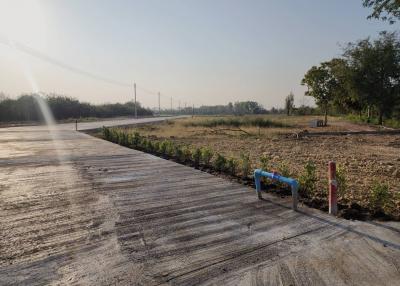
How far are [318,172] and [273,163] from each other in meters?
2.16

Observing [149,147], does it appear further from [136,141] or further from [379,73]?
[379,73]

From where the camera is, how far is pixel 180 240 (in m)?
3.90

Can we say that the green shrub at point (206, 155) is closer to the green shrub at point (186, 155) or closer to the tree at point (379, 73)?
the green shrub at point (186, 155)

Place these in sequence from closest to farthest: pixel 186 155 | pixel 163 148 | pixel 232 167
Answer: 1. pixel 232 167
2. pixel 186 155
3. pixel 163 148

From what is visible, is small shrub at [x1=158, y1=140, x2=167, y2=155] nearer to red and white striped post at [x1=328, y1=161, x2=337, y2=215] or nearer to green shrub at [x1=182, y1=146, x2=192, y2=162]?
green shrub at [x1=182, y1=146, x2=192, y2=162]

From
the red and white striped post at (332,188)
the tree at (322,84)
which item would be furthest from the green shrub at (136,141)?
the tree at (322,84)

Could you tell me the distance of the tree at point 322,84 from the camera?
36906mm

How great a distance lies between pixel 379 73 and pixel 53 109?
48445 mm

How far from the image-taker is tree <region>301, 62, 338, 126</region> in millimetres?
36906

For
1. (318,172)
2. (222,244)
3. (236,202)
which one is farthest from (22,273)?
(318,172)

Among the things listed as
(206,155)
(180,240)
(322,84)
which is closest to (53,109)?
(322,84)

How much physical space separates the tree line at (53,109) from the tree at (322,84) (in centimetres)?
4009

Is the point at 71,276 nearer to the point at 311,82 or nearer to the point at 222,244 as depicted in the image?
the point at 222,244

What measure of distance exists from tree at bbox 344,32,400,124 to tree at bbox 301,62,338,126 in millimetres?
5843
